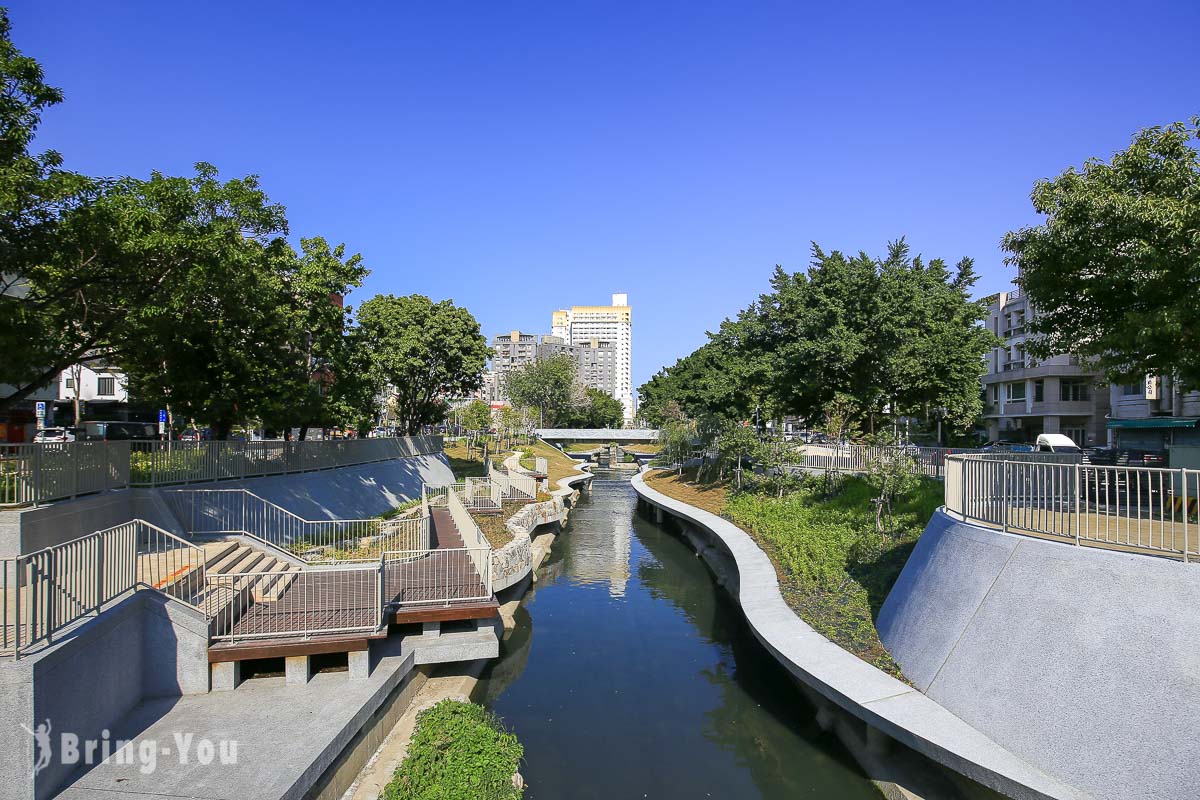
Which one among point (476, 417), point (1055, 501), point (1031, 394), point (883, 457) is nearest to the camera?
point (1055, 501)

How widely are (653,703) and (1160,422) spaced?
1364 inches

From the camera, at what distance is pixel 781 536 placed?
→ 67.3 feet

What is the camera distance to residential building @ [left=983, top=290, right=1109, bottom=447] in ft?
141

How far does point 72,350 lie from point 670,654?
1469 centimetres

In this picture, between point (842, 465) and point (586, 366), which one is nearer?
point (842, 465)

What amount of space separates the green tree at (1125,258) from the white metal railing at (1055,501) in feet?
10.3

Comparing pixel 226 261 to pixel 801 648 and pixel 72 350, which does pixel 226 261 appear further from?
pixel 801 648

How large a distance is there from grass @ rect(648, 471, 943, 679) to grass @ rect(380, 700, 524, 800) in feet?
19.1

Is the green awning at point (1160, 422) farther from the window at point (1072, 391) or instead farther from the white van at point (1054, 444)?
the white van at point (1054, 444)

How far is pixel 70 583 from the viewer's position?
26.1 feet

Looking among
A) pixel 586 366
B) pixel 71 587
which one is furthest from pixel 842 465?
pixel 586 366

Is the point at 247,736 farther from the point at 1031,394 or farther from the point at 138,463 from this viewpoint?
the point at 1031,394

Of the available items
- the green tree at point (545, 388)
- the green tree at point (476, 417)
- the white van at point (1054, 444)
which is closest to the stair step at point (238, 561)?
the white van at point (1054, 444)

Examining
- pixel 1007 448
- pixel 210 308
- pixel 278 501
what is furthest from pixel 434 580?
pixel 1007 448
